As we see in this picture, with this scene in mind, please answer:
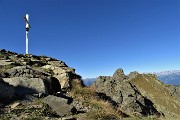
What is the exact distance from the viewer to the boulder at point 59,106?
26.6 meters

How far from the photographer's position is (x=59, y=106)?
27.6 meters

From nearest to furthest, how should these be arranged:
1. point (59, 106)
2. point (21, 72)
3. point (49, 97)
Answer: point (59, 106)
point (49, 97)
point (21, 72)

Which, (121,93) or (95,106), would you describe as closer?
(95,106)

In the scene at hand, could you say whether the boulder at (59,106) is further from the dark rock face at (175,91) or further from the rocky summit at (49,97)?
the dark rock face at (175,91)

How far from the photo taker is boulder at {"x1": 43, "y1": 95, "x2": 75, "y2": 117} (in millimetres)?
26562

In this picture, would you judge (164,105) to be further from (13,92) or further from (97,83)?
(13,92)

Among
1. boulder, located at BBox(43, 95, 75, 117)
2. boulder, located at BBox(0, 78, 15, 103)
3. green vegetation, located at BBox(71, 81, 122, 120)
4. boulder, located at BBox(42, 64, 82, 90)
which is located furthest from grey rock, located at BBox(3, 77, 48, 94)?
boulder, located at BBox(42, 64, 82, 90)

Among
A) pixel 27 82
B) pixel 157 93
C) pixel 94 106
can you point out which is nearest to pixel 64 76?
pixel 27 82

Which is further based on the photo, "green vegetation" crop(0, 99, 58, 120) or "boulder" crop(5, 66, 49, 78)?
"boulder" crop(5, 66, 49, 78)

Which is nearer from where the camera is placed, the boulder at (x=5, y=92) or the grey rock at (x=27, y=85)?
the boulder at (x=5, y=92)

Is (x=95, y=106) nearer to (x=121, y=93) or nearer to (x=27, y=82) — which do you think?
(x=27, y=82)

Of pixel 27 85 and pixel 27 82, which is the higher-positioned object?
pixel 27 82

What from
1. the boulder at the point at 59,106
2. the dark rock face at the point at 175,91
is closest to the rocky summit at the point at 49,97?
the boulder at the point at 59,106

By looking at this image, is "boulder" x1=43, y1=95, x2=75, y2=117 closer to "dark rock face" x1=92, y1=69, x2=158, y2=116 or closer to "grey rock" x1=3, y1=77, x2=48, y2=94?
"grey rock" x1=3, y1=77, x2=48, y2=94
